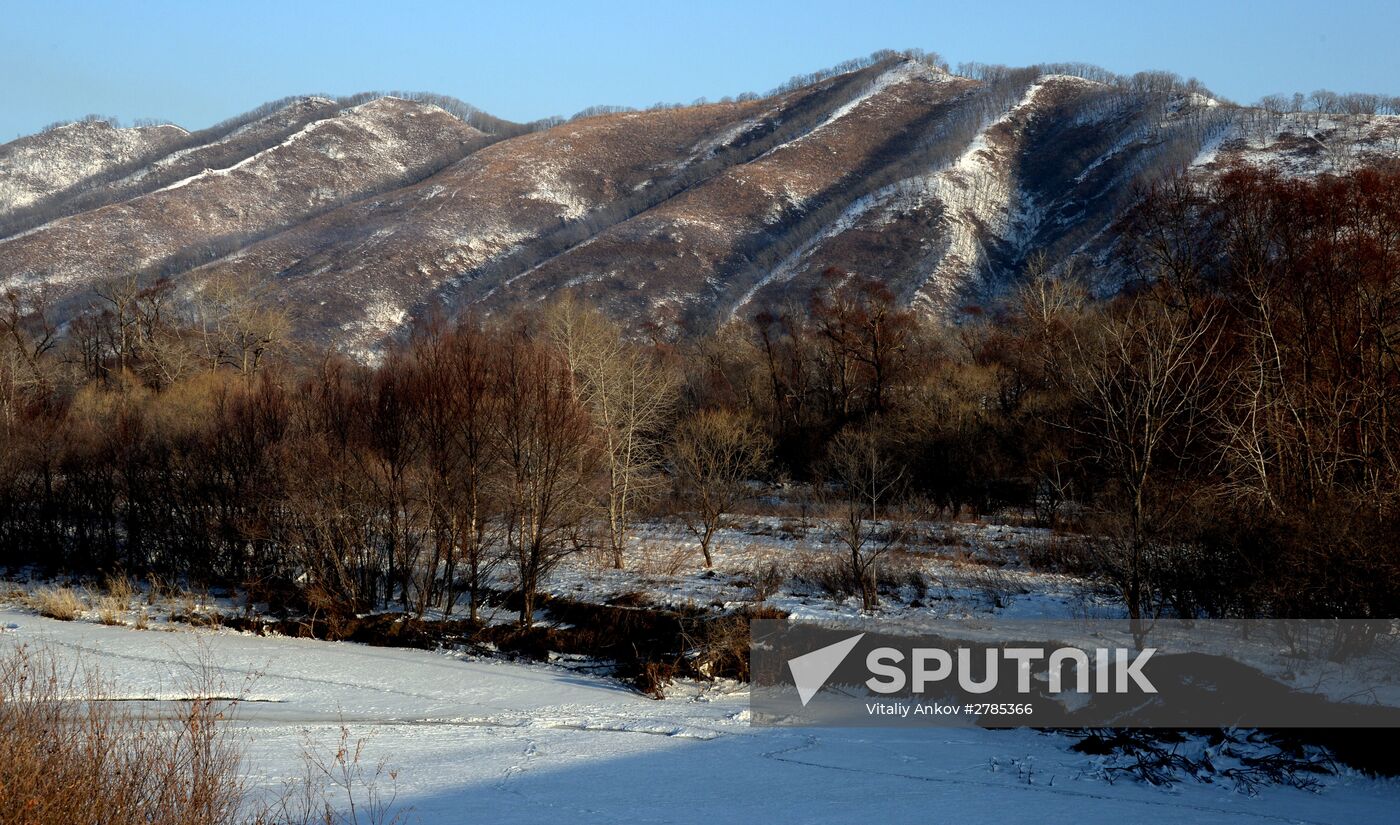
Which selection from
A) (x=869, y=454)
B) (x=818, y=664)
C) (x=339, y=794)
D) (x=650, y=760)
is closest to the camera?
(x=339, y=794)

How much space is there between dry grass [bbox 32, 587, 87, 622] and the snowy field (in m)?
6.53

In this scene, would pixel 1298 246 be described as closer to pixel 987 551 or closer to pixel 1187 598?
pixel 987 551

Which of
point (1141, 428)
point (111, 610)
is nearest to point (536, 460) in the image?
point (111, 610)

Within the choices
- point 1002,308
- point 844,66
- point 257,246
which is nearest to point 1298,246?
point 1002,308

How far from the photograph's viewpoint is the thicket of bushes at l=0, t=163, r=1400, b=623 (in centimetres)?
1622

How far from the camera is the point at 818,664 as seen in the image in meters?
17.4

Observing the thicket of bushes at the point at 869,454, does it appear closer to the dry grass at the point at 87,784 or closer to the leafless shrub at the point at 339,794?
the leafless shrub at the point at 339,794

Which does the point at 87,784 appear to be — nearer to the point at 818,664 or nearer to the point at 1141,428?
the point at 818,664

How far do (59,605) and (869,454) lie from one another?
70.6ft

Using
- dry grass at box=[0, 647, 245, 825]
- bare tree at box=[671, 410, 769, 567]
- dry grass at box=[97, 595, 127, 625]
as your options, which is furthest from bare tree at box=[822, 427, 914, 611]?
dry grass at box=[97, 595, 127, 625]

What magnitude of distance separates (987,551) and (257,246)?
112m

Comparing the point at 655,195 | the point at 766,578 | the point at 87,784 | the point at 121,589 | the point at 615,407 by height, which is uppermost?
the point at 655,195

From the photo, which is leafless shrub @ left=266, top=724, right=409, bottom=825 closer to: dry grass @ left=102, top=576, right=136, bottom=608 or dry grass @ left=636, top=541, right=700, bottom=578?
dry grass @ left=636, top=541, right=700, bottom=578

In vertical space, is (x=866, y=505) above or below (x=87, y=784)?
below
